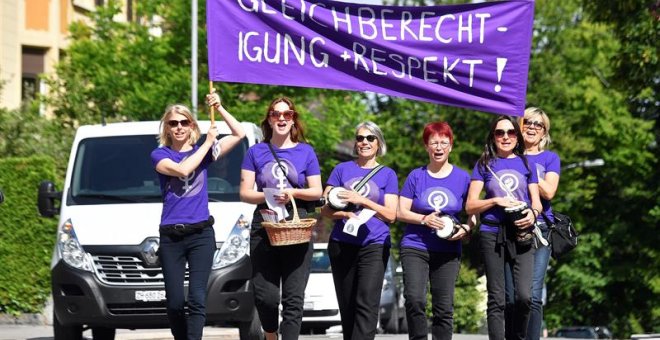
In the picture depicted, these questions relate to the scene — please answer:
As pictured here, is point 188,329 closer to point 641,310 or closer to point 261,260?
point 261,260

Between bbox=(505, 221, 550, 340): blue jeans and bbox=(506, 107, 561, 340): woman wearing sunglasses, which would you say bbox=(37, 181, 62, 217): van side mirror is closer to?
bbox=(506, 107, 561, 340): woman wearing sunglasses

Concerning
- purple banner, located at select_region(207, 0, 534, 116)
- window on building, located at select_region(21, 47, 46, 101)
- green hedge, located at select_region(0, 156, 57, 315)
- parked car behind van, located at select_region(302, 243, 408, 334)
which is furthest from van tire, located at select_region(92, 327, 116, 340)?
window on building, located at select_region(21, 47, 46, 101)

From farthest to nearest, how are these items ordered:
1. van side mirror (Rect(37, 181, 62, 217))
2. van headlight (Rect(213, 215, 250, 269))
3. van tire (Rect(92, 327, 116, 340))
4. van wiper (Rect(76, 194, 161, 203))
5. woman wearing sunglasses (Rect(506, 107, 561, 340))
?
van tire (Rect(92, 327, 116, 340))
van side mirror (Rect(37, 181, 62, 217))
van wiper (Rect(76, 194, 161, 203))
van headlight (Rect(213, 215, 250, 269))
woman wearing sunglasses (Rect(506, 107, 561, 340))

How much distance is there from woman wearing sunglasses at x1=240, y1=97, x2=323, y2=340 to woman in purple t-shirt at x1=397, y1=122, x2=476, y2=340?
833 millimetres

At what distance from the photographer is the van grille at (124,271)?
1421 centimetres

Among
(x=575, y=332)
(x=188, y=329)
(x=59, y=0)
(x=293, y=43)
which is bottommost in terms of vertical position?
(x=575, y=332)

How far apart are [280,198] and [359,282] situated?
93 cm

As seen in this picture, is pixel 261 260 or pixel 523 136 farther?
pixel 523 136

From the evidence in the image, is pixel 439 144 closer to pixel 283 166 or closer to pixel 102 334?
pixel 283 166

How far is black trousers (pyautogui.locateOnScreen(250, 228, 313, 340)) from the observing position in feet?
36.5

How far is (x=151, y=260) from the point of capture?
14.1 m

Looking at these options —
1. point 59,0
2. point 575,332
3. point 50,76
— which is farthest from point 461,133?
point 50,76

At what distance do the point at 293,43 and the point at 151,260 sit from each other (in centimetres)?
252

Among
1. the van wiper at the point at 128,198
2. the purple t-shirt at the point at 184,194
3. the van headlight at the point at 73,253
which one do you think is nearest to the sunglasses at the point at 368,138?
the purple t-shirt at the point at 184,194
